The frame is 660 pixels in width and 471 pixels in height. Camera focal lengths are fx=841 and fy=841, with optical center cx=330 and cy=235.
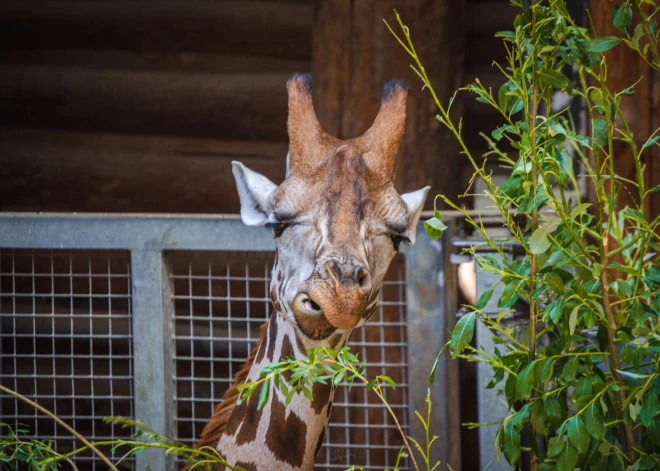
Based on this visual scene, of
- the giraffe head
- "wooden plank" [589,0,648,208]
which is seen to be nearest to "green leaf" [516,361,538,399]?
the giraffe head

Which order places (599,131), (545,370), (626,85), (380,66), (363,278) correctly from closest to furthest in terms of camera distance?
(545,370) < (599,131) < (363,278) < (626,85) < (380,66)

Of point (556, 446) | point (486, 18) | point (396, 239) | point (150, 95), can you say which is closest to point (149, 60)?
point (150, 95)

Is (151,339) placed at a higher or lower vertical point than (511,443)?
higher

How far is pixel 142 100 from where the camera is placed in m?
4.42

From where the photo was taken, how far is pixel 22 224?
2.94 meters

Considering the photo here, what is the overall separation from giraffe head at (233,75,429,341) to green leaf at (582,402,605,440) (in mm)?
644

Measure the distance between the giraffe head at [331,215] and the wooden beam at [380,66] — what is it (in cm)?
121

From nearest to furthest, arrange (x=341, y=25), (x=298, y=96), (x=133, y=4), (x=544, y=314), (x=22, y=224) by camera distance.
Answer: (x=544, y=314), (x=298, y=96), (x=22, y=224), (x=341, y=25), (x=133, y=4)

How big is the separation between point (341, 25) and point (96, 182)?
5.22 feet

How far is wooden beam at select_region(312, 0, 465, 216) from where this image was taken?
375 cm

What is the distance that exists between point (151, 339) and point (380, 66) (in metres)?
1.64

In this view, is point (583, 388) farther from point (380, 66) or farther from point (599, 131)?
point (380, 66)

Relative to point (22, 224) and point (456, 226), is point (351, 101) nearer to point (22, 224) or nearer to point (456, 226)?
point (456, 226)

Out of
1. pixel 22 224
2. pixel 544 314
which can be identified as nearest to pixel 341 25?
pixel 22 224
